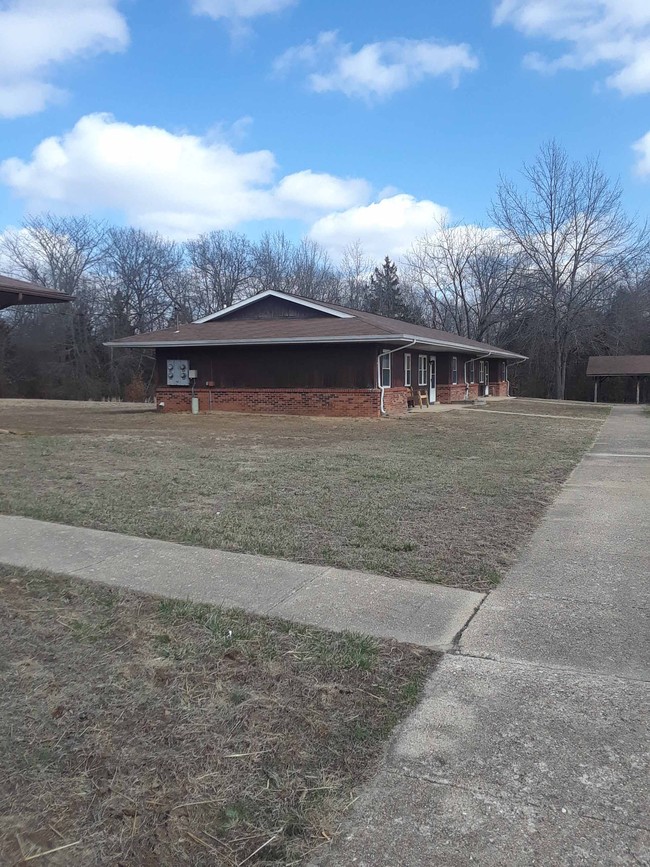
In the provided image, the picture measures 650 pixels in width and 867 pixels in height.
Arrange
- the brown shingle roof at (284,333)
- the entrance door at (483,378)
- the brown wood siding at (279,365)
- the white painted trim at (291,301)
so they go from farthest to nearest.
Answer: the entrance door at (483,378) < the white painted trim at (291,301) < the brown wood siding at (279,365) < the brown shingle roof at (284,333)

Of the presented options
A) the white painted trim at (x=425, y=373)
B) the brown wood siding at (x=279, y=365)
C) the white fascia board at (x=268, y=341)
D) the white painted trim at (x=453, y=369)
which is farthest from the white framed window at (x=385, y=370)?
the white painted trim at (x=453, y=369)

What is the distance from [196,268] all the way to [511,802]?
177 feet

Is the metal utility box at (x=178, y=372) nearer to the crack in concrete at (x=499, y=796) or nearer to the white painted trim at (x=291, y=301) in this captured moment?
the white painted trim at (x=291, y=301)

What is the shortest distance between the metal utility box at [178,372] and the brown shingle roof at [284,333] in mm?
961

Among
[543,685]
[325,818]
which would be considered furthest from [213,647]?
[543,685]

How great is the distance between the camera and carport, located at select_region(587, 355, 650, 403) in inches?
1550

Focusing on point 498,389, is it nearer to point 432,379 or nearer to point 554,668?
point 432,379

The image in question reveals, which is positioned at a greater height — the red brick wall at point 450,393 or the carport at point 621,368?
the carport at point 621,368

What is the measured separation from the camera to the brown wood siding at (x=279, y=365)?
21.2 metres

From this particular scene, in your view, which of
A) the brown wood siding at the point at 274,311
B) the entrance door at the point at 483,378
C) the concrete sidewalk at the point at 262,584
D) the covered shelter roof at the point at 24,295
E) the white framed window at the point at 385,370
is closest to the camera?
the concrete sidewalk at the point at 262,584

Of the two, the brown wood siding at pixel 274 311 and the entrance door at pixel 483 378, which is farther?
the entrance door at pixel 483 378

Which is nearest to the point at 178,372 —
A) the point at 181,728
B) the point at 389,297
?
the point at 181,728

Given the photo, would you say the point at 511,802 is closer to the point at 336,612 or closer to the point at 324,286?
the point at 336,612

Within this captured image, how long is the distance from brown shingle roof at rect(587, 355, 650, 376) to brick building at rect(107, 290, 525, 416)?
18050 millimetres
